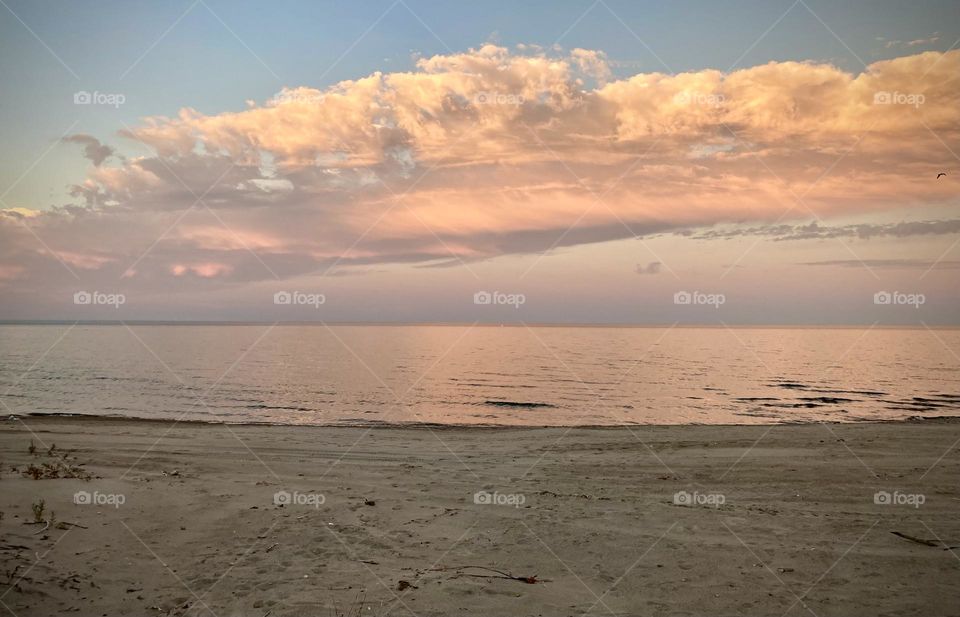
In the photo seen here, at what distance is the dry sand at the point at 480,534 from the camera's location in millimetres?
6844

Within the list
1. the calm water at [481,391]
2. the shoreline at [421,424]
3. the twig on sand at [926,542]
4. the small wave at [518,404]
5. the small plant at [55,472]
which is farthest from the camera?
the small wave at [518,404]

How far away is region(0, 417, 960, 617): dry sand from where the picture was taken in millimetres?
6844

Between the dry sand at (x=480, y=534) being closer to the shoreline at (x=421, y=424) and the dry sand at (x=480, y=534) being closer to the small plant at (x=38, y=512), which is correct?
the small plant at (x=38, y=512)

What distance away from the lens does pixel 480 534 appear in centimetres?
922

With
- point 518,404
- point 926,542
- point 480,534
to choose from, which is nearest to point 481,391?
point 518,404

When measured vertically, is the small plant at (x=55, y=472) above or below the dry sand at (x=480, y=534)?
above

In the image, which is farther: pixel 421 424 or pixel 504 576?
pixel 421 424

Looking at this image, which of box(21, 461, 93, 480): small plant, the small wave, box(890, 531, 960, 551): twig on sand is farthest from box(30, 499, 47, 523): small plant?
the small wave

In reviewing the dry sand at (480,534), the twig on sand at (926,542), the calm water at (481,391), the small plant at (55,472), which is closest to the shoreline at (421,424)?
the calm water at (481,391)

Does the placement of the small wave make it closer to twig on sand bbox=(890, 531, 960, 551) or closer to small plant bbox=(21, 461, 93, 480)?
small plant bbox=(21, 461, 93, 480)

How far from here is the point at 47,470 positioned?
11672mm

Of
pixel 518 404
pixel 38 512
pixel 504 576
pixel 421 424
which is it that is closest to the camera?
pixel 504 576

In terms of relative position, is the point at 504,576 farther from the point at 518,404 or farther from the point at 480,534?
the point at 518,404

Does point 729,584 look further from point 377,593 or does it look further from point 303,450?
point 303,450
